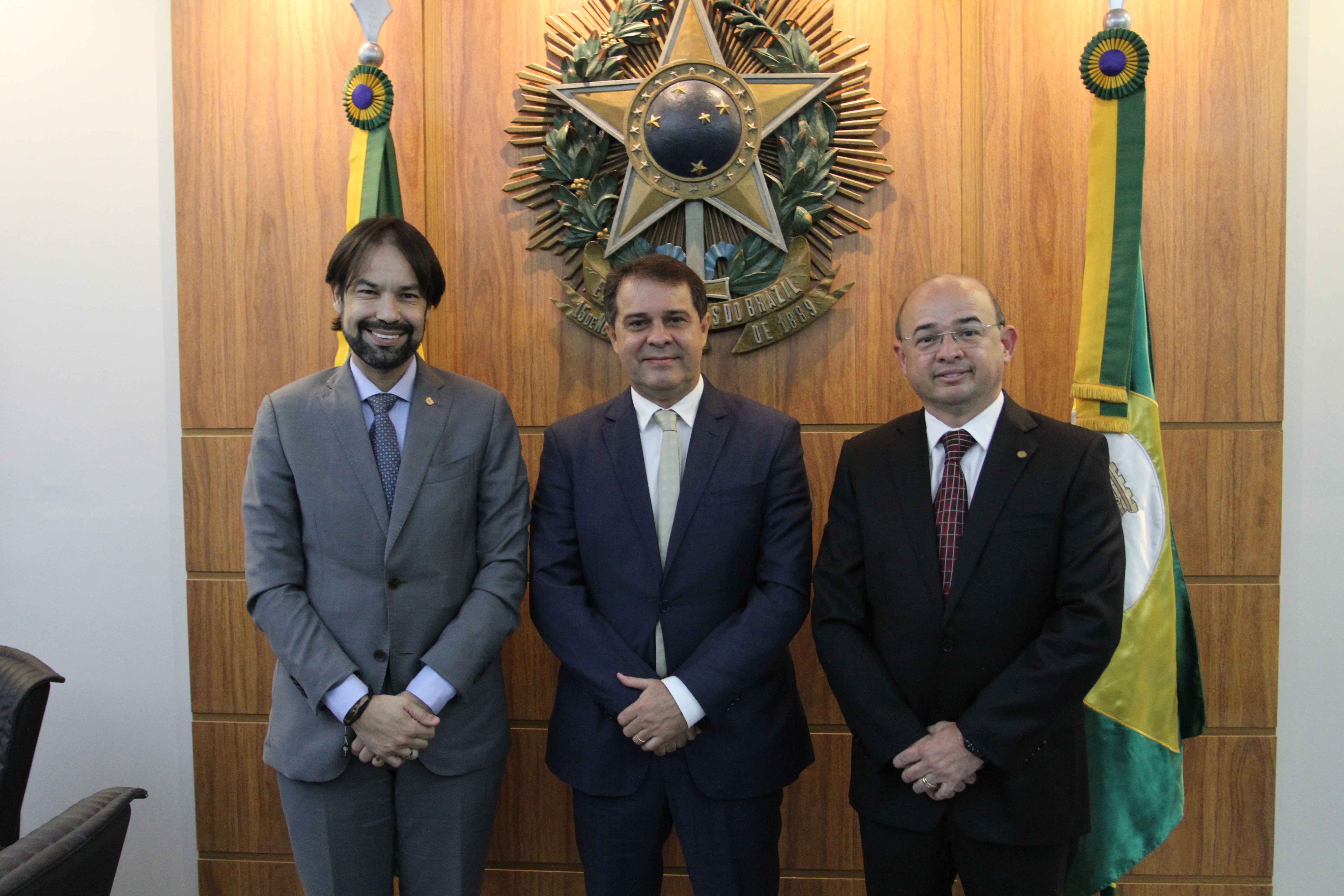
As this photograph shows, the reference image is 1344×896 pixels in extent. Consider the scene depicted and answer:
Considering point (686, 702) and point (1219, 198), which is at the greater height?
point (1219, 198)

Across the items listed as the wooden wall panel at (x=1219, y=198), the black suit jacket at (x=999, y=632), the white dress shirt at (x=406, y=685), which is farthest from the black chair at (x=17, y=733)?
the wooden wall panel at (x=1219, y=198)

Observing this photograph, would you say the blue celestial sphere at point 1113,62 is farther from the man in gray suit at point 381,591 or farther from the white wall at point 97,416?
the white wall at point 97,416

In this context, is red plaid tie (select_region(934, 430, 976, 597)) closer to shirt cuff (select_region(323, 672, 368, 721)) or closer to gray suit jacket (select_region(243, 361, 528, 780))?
gray suit jacket (select_region(243, 361, 528, 780))

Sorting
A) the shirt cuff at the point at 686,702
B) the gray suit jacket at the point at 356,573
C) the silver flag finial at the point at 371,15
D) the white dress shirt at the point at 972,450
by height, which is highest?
the silver flag finial at the point at 371,15

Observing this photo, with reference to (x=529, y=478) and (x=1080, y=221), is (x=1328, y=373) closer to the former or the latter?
(x=1080, y=221)

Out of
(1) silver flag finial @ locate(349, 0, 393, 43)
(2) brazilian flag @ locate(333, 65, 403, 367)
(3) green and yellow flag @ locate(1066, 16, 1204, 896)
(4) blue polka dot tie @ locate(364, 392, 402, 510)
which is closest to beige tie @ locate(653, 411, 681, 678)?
(4) blue polka dot tie @ locate(364, 392, 402, 510)

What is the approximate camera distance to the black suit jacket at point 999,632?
167 centimetres

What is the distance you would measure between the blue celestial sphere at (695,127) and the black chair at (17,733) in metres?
2.22

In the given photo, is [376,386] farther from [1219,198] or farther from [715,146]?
[1219,198]

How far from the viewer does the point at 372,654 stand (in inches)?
73.9

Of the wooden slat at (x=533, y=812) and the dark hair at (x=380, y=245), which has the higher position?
the dark hair at (x=380, y=245)

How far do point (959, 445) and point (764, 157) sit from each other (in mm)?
1250

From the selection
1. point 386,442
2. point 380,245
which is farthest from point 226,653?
point 380,245

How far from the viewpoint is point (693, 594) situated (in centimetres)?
193
